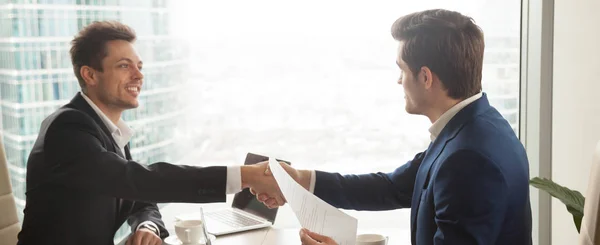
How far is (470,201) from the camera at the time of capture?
1.63 m

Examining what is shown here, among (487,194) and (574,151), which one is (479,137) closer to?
(487,194)

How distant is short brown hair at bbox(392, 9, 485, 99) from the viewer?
1857mm

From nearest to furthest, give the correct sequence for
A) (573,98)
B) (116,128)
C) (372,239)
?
(372,239) < (116,128) < (573,98)

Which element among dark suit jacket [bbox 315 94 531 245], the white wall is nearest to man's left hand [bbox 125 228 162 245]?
dark suit jacket [bbox 315 94 531 245]

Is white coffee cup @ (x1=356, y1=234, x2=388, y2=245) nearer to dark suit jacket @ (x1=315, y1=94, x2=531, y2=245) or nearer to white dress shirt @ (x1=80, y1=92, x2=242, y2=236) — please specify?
dark suit jacket @ (x1=315, y1=94, x2=531, y2=245)

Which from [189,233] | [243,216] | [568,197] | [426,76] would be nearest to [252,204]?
[243,216]

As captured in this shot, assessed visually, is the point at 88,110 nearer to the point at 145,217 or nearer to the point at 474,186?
the point at 145,217

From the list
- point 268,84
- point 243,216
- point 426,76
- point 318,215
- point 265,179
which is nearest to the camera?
point 318,215

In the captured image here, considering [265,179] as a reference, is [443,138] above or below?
above

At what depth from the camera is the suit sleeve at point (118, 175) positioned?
218 centimetres

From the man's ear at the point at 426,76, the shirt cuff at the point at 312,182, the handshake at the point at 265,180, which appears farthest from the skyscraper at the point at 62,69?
the man's ear at the point at 426,76

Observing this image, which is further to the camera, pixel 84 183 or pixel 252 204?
pixel 252 204

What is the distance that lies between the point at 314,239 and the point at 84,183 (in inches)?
31.8

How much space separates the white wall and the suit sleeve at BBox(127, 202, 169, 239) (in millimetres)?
1683
